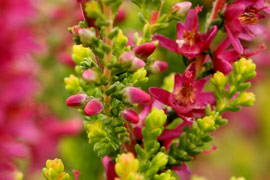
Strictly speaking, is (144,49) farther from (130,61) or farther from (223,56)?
(223,56)

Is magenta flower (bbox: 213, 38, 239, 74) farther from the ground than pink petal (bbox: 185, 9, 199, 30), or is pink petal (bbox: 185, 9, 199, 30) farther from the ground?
pink petal (bbox: 185, 9, 199, 30)

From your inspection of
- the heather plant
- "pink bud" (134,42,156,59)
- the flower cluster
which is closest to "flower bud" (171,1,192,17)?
the heather plant

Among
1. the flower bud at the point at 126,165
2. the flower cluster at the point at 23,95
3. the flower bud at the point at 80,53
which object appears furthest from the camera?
the flower cluster at the point at 23,95

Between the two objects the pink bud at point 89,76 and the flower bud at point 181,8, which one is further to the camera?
the flower bud at point 181,8

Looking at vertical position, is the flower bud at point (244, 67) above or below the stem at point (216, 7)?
below

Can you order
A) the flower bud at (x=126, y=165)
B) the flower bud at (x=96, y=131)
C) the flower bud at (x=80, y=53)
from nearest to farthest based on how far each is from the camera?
the flower bud at (x=126, y=165)
the flower bud at (x=96, y=131)
the flower bud at (x=80, y=53)

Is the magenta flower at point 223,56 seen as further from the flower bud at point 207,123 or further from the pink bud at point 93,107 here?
the pink bud at point 93,107

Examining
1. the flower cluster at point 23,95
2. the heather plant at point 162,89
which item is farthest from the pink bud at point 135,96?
the flower cluster at point 23,95

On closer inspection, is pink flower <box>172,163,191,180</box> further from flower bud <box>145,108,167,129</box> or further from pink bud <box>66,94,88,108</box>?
pink bud <box>66,94,88,108</box>
